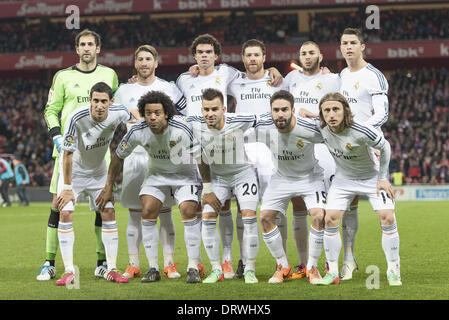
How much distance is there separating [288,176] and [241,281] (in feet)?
3.97

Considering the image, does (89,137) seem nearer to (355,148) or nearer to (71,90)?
(71,90)

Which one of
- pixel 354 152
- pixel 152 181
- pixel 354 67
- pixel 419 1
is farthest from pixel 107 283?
pixel 419 1

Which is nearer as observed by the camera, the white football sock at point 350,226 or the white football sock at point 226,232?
the white football sock at point 226,232

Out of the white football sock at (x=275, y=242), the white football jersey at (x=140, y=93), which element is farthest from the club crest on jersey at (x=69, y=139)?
the white football sock at (x=275, y=242)

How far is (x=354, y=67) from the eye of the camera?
728cm

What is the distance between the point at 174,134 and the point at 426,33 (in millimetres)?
26556

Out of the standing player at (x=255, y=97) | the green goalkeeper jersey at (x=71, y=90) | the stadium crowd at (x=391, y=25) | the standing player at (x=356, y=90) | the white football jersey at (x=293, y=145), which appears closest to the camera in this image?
the white football jersey at (x=293, y=145)

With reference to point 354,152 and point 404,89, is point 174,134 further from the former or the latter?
point 404,89

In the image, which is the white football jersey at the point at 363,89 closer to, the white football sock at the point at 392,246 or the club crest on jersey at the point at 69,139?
the white football sock at the point at 392,246

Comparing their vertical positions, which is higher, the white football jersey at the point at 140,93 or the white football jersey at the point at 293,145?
the white football jersey at the point at 140,93

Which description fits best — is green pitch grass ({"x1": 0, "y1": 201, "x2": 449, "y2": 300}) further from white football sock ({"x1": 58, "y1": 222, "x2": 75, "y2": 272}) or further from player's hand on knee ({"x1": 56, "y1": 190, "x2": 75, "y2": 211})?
player's hand on knee ({"x1": 56, "y1": 190, "x2": 75, "y2": 211})

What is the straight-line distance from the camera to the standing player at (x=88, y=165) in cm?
662

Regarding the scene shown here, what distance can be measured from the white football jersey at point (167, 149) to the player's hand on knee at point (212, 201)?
0.29 meters
